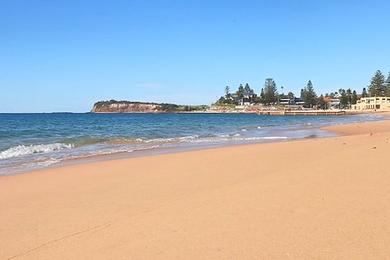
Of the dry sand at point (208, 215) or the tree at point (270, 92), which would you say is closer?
the dry sand at point (208, 215)

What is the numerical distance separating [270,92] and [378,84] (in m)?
50.7

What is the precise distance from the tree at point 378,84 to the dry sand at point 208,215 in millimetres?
159888

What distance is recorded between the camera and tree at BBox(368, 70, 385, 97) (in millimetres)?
156000

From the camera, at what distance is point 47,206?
6746mm

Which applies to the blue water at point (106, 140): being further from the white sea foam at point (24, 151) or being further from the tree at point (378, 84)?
the tree at point (378, 84)

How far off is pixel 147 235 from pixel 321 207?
2.31 metres

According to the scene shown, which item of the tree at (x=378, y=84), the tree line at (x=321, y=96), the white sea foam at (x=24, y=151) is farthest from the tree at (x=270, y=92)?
the white sea foam at (x=24, y=151)

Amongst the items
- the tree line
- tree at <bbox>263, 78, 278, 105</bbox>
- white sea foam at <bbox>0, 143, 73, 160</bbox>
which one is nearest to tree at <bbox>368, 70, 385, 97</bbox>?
the tree line

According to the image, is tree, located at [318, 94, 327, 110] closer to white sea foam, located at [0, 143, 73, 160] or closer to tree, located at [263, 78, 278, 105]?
tree, located at [263, 78, 278, 105]

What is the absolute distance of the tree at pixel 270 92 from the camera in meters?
195

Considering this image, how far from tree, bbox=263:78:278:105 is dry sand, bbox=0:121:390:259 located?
187920 millimetres

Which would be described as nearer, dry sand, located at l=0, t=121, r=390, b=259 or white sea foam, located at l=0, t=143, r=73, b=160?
dry sand, located at l=0, t=121, r=390, b=259

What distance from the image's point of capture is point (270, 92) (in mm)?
195000

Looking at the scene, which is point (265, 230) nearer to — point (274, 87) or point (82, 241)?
point (82, 241)
